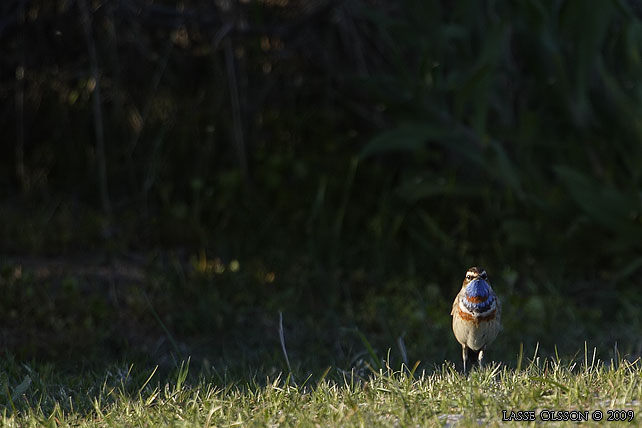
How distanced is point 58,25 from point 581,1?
303 cm

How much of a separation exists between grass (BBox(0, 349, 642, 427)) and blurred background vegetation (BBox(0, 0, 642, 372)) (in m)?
0.85

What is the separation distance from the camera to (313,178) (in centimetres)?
616

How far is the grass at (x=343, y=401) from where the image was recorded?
9.50 ft

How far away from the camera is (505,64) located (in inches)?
212

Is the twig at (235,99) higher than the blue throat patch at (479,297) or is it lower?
higher

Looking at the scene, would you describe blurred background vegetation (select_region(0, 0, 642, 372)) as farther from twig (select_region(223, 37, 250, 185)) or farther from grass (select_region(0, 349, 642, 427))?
grass (select_region(0, 349, 642, 427))

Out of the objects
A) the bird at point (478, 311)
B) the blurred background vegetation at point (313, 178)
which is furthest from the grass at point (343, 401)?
the blurred background vegetation at point (313, 178)

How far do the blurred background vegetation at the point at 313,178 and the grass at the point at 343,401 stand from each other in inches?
33.4

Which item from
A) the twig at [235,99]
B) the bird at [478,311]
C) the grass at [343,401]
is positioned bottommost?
the grass at [343,401]

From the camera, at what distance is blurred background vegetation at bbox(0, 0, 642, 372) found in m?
4.82

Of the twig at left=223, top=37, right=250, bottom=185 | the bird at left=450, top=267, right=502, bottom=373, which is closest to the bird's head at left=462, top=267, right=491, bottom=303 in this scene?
the bird at left=450, top=267, right=502, bottom=373

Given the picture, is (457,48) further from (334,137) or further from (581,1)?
(334,137)

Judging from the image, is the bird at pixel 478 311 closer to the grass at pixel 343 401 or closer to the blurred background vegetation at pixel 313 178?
the grass at pixel 343 401

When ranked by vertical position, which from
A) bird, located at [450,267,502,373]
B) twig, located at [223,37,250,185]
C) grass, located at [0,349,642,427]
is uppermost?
twig, located at [223,37,250,185]
